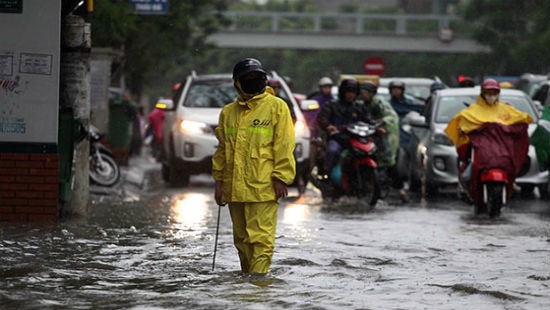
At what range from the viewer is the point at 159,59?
36.2 meters

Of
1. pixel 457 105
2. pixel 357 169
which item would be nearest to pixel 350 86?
pixel 357 169

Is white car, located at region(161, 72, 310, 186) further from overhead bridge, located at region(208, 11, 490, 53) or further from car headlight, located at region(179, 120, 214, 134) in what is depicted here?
overhead bridge, located at region(208, 11, 490, 53)

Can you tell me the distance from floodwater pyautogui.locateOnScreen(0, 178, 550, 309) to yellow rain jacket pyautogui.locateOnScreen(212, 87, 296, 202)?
62 cm

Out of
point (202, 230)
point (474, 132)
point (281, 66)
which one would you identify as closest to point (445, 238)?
point (202, 230)

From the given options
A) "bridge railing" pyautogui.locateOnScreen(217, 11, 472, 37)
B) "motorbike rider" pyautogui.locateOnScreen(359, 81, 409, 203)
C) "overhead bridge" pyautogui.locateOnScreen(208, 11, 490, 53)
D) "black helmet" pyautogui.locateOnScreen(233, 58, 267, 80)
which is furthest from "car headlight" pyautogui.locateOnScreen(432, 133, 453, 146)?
"overhead bridge" pyautogui.locateOnScreen(208, 11, 490, 53)

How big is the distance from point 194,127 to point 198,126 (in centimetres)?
7

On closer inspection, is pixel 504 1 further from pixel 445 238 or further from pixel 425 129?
pixel 445 238

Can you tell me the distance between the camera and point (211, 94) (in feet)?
75.5

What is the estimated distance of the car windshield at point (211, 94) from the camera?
22859 mm

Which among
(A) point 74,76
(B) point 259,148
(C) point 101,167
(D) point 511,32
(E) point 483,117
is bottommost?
(C) point 101,167

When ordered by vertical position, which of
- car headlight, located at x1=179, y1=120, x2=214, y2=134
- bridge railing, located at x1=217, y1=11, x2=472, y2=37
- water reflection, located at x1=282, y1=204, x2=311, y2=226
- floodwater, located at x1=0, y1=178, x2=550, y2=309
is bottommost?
water reflection, located at x1=282, y1=204, x2=311, y2=226

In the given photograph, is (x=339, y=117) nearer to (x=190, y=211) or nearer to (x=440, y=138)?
(x=440, y=138)

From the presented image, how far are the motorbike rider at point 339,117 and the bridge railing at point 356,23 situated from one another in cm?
4662

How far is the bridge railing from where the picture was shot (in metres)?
80.0
